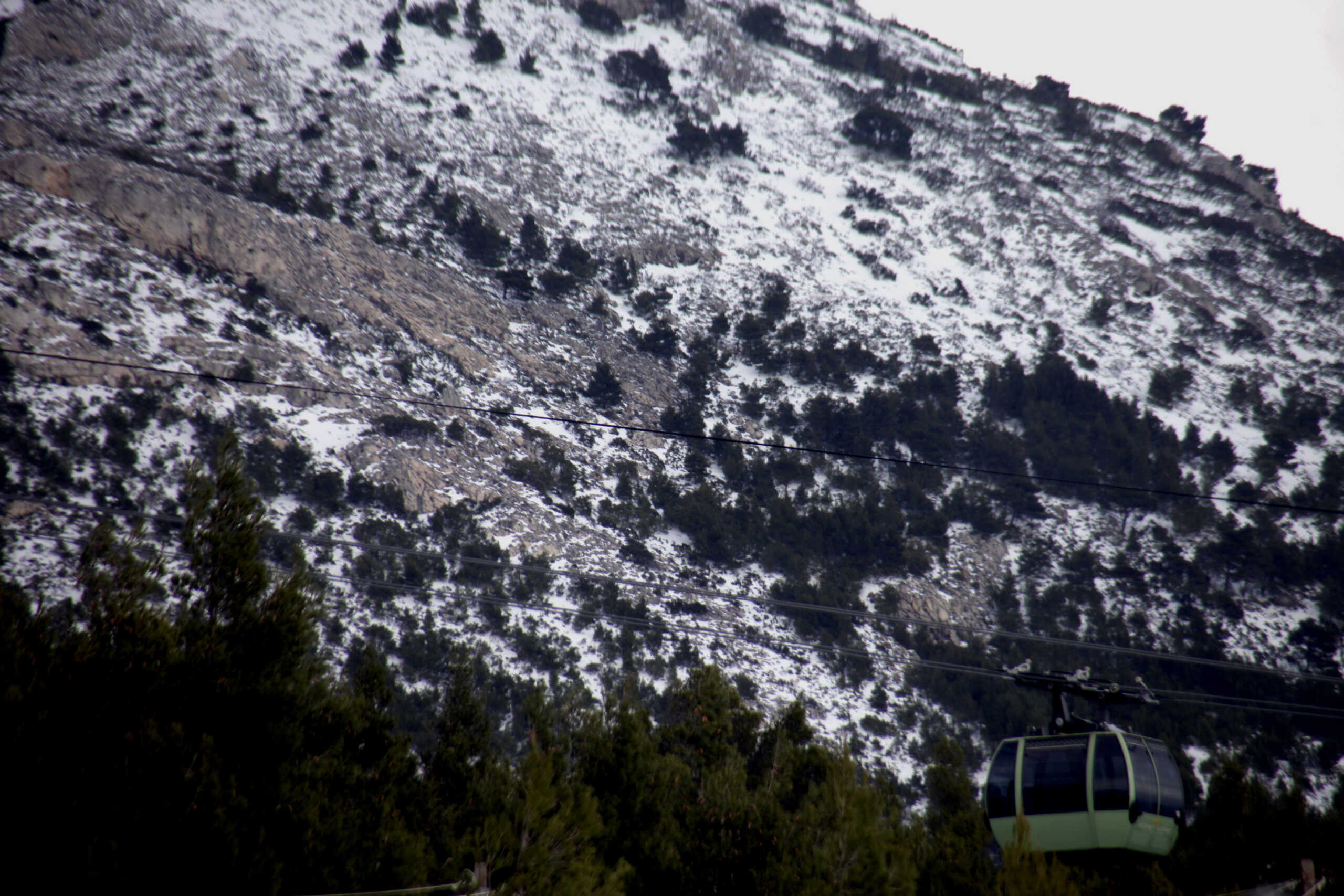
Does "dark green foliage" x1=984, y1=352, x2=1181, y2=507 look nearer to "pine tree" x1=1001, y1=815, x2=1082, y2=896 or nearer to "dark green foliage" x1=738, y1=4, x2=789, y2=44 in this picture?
"pine tree" x1=1001, y1=815, x2=1082, y2=896

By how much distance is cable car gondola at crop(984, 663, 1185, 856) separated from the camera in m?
11.9

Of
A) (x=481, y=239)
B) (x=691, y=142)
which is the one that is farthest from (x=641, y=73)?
(x=481, y=239)

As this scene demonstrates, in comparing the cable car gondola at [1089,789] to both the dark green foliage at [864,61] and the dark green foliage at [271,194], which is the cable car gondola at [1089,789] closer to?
the dark green foliage at [271,194]

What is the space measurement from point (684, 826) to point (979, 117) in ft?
249

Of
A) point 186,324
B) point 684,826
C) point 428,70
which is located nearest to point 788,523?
point 186,324

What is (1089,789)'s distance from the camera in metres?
12.0

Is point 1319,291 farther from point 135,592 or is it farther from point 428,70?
point 135,592

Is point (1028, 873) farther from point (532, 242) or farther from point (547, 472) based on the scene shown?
point (532, 242)

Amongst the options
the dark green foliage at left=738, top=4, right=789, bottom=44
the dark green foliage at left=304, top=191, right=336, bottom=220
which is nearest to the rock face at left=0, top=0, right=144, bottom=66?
the dark green foliage at left=304, top=191, right=336, bottom=220

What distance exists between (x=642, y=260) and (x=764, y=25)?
37.8m

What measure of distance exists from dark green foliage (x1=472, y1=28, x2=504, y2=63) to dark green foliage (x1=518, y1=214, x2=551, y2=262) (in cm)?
1794

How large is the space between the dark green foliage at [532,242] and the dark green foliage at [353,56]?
16.0 meters

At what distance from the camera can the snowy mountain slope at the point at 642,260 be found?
34938 mm

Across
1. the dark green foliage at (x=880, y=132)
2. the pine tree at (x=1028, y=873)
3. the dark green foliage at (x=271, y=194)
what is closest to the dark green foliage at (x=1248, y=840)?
the pine tree at (x=1028, y=873)
